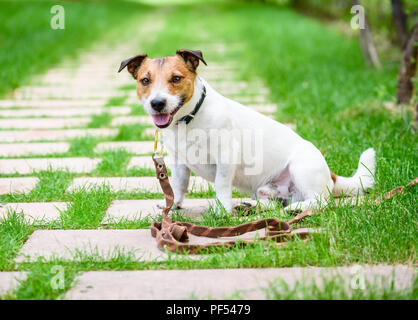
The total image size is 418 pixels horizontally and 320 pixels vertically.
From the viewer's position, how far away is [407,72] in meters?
5.73

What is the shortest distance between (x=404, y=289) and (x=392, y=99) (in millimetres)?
4181

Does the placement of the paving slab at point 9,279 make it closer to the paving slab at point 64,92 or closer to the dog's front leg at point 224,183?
the dog's front leg at point 224,183

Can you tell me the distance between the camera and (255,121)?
3.63m

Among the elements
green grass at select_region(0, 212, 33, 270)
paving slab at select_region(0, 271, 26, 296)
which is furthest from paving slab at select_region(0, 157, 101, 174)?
paving slab at select_region(0, 271, 26, 296)

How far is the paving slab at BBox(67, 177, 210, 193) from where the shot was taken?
3.99 meters

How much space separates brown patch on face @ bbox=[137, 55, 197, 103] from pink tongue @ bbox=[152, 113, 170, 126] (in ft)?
0.43

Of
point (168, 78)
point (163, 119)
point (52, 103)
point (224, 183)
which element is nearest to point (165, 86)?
point (168, 78)

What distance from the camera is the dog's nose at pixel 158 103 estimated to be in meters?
3.08

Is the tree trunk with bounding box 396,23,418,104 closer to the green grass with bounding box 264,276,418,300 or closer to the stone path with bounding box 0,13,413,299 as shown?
the stone path with bounding box 0,13,413,299

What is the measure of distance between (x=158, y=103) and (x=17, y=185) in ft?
5.28

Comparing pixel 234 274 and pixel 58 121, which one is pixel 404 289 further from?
pixel 58 121

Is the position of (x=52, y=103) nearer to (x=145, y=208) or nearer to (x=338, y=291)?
(x=145, y=208)

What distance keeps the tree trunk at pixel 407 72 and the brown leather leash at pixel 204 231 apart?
2.75 meters

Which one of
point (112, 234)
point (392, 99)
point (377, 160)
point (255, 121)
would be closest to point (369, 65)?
point (392, 99)
